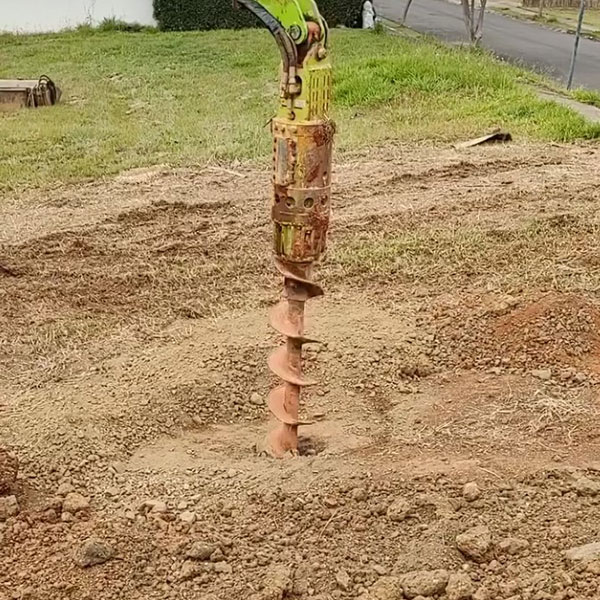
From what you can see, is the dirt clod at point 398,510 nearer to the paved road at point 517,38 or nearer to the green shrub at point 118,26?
the paved road at point 517,38

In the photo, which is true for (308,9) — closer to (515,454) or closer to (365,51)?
(515,454)

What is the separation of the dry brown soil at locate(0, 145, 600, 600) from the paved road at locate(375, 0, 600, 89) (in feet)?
34.9

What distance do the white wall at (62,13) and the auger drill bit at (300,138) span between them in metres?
20.2

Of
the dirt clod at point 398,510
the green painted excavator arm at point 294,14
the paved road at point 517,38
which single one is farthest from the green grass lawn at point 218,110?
the dirt clod at point 398,510

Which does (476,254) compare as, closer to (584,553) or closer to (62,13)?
(584,553)

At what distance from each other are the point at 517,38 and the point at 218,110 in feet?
47.8

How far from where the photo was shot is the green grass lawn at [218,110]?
339 inches

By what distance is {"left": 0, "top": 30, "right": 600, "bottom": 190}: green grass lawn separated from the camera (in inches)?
339

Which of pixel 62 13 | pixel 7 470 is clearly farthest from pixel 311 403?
pixel 62 13

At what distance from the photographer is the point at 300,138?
2.84 m

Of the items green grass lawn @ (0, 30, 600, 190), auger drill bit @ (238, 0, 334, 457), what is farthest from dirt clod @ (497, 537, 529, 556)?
green grass lawn @ (0, 30, 600, 190)

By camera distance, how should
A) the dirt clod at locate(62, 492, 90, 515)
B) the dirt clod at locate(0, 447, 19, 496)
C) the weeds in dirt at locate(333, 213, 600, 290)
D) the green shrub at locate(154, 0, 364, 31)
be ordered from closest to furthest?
1. the dirt clod at locate(62, 492, 90, 515)
2. the dirt clod at locate(0, 447, 19, 496)
3. the weeds in dirt at locate(333, 213, 600, 290)
4. the green shrub at locate(154, 0, 364, 31)

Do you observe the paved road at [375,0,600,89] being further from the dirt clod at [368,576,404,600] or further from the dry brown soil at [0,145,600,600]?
the dirt clod at [368,576,404,600]

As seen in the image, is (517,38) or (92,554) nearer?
(92,554)
